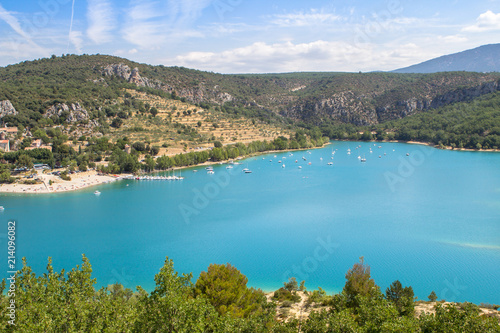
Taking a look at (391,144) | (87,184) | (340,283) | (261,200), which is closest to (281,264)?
(340,283)

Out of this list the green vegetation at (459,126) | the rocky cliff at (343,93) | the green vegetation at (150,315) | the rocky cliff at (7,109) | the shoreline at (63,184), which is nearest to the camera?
the green vegetation at (150,315)

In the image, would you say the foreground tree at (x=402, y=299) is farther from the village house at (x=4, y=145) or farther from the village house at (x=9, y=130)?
the village house at (x=9, y=130)

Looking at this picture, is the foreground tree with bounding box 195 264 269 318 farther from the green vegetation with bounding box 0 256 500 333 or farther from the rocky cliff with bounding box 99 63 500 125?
the rocky cliff with bounding box 99 63 500 125

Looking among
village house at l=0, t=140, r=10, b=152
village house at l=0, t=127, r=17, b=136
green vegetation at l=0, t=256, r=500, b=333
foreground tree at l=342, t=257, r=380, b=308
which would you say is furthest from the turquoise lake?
village house at l=0, t=127, r=17, b=136

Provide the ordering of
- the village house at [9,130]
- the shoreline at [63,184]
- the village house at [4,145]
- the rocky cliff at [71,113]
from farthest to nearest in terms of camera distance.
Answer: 1. the rocky cliff at [71,113]
2. the village house at [9,130]
3. the village house at [4,145]
4. the shoreline at [63,184]

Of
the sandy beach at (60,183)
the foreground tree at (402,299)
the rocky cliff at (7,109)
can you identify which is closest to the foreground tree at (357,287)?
the foreground tree at (402,299)

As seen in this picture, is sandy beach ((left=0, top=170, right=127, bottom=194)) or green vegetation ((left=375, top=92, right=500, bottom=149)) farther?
green vegetation ((left=375, top=92, right=500, bottom=149))

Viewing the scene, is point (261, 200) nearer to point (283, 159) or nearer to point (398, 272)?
point (398, 272)
